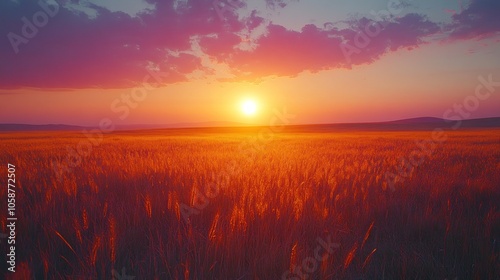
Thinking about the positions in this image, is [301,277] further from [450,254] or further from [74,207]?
[74,207]

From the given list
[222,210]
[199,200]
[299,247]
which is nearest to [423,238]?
[299,247]

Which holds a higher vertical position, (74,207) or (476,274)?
(74,207)

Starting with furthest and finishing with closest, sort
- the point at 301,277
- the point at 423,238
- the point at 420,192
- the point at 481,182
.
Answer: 1. the point at 481,182
2. the point at 420,192
3. the point at 423,238
4. the point at 301,277

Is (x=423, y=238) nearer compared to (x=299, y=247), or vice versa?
(x=299, y=247)

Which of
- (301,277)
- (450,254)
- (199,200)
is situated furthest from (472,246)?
(199,200)

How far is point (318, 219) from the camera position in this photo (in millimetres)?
2314

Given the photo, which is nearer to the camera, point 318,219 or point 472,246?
point 472,246

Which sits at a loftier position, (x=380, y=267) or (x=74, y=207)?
(x=74, y=207)

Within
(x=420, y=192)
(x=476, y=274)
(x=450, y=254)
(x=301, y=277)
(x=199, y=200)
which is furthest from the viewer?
(x=420, y=192)

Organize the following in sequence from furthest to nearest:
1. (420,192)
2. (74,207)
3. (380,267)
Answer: (420,192)
(74,207)
(380,267)

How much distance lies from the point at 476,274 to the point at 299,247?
42.8 inches

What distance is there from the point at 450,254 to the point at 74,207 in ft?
10.5

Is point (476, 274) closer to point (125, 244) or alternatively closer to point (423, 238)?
point (423, 238)

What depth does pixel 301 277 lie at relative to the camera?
4.92 ft
